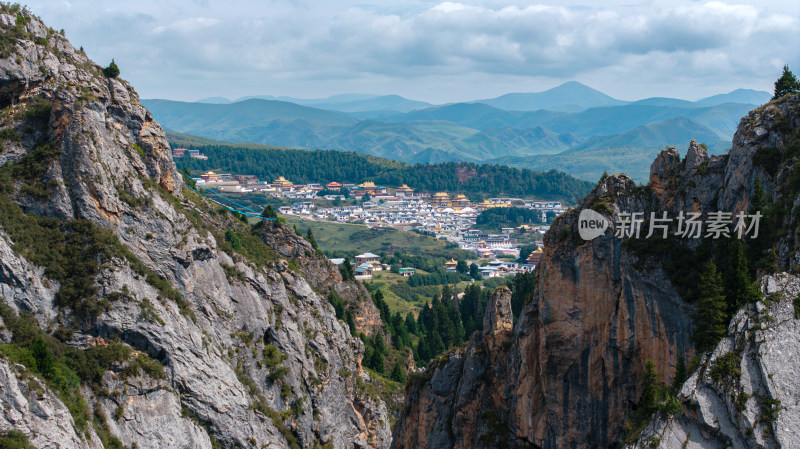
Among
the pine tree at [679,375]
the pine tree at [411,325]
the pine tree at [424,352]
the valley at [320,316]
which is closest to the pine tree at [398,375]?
the valley at [320,316]

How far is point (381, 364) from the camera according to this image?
6419 cm

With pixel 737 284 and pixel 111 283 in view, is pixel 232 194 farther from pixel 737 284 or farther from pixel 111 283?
pixel 737 284

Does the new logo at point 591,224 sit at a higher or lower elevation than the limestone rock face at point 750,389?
higher

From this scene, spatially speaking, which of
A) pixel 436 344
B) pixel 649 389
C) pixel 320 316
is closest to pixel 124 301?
pixel 320 316

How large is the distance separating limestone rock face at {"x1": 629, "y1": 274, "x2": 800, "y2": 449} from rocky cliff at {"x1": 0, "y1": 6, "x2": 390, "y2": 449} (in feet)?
70.7

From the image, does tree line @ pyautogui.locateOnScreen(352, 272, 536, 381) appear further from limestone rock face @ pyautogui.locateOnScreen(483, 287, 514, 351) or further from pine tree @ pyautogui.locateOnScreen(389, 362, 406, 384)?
limestone rock face @ pyautogui.locateOnScreen(483, 287, 514, 351)

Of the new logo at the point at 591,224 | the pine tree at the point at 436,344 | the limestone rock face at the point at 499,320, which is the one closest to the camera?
the new logo at the point at 591,224

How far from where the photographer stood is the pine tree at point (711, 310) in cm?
2445

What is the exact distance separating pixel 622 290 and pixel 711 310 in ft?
14.8

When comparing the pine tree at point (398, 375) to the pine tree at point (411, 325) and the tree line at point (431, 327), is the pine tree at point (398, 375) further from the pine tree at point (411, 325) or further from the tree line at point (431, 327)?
the pine tree at point (411, 325)

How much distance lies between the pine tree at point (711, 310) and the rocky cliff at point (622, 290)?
1409mm

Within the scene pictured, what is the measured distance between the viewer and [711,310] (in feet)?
81.0

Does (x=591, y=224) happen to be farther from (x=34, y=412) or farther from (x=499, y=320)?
(x=34, y=412)

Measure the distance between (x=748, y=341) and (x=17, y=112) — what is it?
3623 cm
